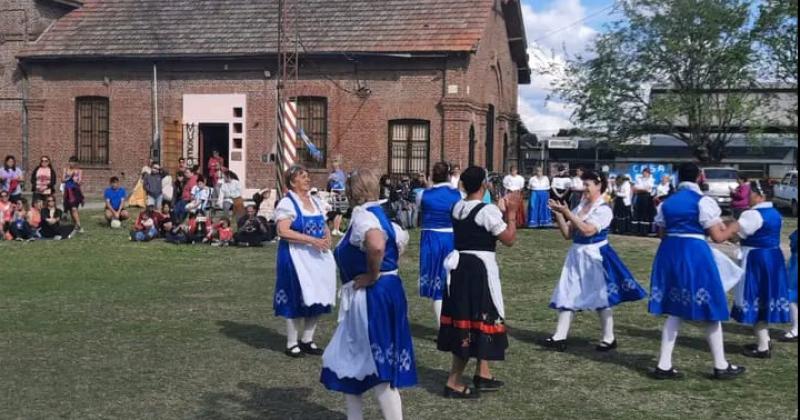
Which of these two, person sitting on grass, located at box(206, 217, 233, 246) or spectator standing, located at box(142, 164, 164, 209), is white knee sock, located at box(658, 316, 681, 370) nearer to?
person sitting on grass, located at box(206, 217, 233, 246)

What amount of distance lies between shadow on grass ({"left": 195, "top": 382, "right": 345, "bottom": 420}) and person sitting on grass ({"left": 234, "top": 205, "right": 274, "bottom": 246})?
10.3m

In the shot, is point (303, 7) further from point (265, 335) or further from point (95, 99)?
point (265, 335)

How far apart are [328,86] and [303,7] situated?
347 centimetres

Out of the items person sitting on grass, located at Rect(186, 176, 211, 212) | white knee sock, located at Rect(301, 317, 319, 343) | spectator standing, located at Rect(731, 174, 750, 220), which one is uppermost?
spectator standing, located at Rect(731, 174, 750, 220)

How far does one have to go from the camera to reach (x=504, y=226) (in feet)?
20.9

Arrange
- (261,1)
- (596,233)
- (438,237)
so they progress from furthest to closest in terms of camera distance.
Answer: (261,1) < (438,237) < (596,233)

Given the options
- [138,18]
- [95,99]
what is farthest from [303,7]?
[95,99]

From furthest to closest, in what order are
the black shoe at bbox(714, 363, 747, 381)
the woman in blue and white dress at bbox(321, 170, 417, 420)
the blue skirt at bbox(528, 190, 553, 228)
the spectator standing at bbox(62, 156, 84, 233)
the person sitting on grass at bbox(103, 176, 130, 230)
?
the blue skirt at bbox(528, 190, 553, 228) → the person sitting on grass at bbox(103, 176, 130, 230) → the spectator standing at bbox(62, 156, 84, 233) → the black shoe at bbox(714, 363, 747, 381) → the woman in blue and white dress at bbox(321, 170, 417, 420)

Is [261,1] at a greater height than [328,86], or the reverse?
[261,1]

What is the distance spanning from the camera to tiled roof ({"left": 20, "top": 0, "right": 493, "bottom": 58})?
25859 millimetres

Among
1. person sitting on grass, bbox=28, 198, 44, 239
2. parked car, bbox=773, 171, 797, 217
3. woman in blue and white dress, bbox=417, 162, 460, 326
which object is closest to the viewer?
woman in blue and white dress, bbox=417, 162, 460, 326

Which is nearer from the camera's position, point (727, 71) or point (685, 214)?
point (685, 214)

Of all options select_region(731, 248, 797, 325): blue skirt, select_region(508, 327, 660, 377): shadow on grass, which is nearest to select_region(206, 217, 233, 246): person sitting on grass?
select_region(508, 327, 660, 377): shadow on grass

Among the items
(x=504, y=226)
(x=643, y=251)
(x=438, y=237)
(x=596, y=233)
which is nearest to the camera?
(x=504, y=226)
